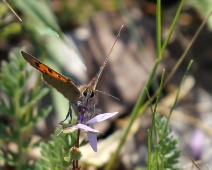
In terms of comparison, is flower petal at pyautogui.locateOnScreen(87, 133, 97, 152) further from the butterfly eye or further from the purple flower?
the butterfly eye

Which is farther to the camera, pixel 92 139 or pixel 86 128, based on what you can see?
pixel 92 139

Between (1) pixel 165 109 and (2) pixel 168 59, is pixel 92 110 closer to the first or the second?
(1) pixel 165 109

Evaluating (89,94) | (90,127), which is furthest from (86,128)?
(89,94)

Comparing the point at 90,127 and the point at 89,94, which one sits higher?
the point at 89,94

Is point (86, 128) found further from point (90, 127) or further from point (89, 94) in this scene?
point (89, 94)

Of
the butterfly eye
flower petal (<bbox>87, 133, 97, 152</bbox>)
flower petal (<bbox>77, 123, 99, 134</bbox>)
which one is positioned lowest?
flower petal (<bbox>77, 123, 99, 134</bbox>)

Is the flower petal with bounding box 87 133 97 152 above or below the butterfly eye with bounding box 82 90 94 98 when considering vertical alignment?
below

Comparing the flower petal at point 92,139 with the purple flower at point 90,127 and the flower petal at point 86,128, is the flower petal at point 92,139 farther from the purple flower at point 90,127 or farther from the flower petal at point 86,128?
the flower petal at point 86,128

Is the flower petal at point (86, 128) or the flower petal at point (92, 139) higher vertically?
the flower petal at point (92, 139)

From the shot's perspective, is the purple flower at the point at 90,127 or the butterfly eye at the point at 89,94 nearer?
the purple flower at the point at 90,127

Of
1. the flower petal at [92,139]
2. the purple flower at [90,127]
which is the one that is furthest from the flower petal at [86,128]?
the flower petal at [92,139]

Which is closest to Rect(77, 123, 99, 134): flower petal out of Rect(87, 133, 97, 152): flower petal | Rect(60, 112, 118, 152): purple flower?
Rect(60, 112, 118, 152): purple flower

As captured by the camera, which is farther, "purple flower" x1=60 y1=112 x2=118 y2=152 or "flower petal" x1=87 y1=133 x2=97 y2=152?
"flower petal" x1=87 y1=133 x2=97 y2=152
